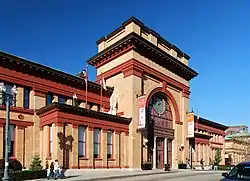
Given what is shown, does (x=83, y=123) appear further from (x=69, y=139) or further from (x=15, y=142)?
(x=15, y=142)

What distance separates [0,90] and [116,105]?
23680 mm

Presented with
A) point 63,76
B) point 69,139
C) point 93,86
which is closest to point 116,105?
Result: point 93,86

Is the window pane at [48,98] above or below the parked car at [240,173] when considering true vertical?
above

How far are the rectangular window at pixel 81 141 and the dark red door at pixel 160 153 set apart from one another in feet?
42.9

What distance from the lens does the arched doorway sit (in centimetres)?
4378

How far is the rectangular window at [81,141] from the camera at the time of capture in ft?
112

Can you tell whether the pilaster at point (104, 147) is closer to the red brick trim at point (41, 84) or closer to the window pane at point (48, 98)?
the red brick trim at point (41, 84)

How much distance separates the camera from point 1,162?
29.8 meters

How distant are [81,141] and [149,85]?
13353 millimetres

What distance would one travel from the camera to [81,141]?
34.6m

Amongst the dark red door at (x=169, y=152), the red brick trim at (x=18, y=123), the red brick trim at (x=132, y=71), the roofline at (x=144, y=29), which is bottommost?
the dark red door at (x=169, y=152)

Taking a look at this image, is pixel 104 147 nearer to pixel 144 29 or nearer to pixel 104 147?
pixel 104 147

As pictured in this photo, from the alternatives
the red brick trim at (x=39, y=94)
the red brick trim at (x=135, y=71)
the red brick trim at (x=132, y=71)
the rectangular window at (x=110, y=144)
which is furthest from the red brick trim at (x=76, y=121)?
the red brick trim at (x=135, y=71)

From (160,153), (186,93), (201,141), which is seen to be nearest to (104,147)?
(160,153)
